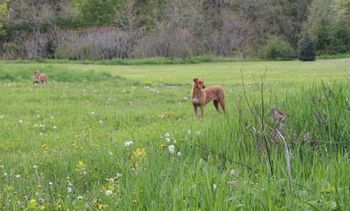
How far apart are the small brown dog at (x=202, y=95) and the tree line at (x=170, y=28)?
34774 mm

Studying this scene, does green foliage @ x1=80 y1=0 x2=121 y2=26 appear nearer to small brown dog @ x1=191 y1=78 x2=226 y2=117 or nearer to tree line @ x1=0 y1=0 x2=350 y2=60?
tree line @ x1=0 y1=0 x2=350 y2=60

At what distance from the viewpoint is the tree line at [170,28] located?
151ft

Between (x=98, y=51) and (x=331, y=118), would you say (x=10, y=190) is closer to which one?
(x=331, y=118)

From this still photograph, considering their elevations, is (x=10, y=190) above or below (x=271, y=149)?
below

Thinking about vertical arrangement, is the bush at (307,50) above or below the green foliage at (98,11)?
below

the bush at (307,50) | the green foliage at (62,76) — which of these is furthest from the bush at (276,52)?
the green foliage at (62,76)

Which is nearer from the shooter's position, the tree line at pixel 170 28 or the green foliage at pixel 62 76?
the green foliage at pixel 62 76

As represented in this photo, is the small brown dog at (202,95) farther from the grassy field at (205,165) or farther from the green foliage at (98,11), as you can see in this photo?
the green foliage at (98,11)

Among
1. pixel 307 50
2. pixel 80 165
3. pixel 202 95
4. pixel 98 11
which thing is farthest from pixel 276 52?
pixel 80 165

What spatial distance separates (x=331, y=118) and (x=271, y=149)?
2.49 ft

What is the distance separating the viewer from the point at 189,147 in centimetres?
392

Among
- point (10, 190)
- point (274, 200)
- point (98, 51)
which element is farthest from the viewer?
point (98, 51)

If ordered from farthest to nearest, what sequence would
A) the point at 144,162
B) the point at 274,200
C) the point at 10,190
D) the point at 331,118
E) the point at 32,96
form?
the point at 32,96, the point at 331,118, the point at 144,162, the point at 10,190, the point at 274,200

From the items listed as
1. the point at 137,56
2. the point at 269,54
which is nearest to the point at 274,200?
the point at 137,56
